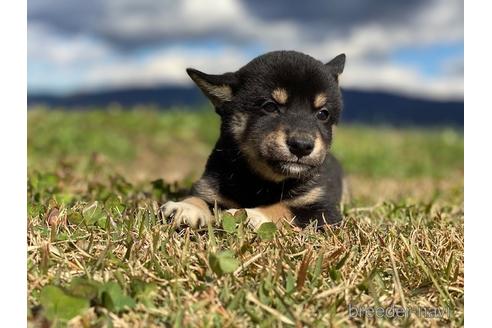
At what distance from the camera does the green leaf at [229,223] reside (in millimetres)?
3420

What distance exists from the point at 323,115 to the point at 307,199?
0.56m

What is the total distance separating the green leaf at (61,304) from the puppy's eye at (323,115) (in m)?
2.04

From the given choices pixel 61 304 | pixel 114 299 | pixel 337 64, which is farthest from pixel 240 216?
pixel 337 64

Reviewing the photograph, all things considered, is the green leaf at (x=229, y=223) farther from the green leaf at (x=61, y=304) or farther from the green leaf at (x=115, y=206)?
the green leaf at (x=61, y=304)

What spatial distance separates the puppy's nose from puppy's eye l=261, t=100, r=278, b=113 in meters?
0.31

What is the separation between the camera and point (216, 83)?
4156mm

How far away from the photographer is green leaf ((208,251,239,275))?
2.90 m

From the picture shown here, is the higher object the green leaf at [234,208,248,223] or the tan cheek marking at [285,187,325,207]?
the tan cheek marking at [285,187,325,207]

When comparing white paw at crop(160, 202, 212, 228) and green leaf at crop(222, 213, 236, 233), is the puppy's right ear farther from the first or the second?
green leaf at crop(222, 213, 236, 233)

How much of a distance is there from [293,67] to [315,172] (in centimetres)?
70

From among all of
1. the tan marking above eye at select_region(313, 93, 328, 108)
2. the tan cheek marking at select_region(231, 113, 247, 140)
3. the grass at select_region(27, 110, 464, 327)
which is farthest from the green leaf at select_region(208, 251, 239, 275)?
the tan marking above eye at select_region(313, 93, 328, 108)

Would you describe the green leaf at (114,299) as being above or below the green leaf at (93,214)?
A: below

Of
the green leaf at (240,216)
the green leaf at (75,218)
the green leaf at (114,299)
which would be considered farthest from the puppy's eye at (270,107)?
the green leaf at (114,299)
